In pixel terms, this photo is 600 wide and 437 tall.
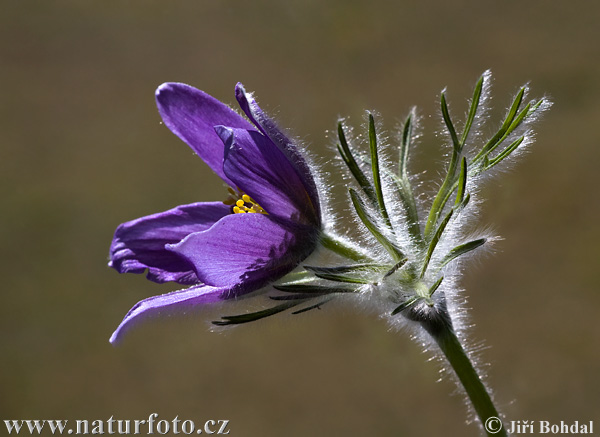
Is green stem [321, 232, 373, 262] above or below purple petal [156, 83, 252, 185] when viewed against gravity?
below

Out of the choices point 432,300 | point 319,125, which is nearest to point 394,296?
point 432,300

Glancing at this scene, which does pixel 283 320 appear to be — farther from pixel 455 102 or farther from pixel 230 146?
pixel 455 102

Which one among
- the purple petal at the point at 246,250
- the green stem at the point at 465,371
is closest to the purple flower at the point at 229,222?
the purple petal at the point at 246,250

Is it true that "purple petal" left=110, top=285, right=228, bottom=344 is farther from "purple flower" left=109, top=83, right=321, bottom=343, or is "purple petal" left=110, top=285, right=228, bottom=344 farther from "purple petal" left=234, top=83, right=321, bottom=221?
"purple petal" left=234, top=83, right=321, bottom=221

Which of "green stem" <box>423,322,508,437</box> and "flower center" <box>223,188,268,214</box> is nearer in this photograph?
"green stem" <box>423,322,508,437</box>

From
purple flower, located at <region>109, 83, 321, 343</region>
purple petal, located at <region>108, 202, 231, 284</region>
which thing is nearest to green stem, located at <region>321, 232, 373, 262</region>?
purple flower, located at <region>109, 83, 321, 343</region>

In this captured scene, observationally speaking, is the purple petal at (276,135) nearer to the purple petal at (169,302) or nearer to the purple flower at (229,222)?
the purple flower at (229,222)
